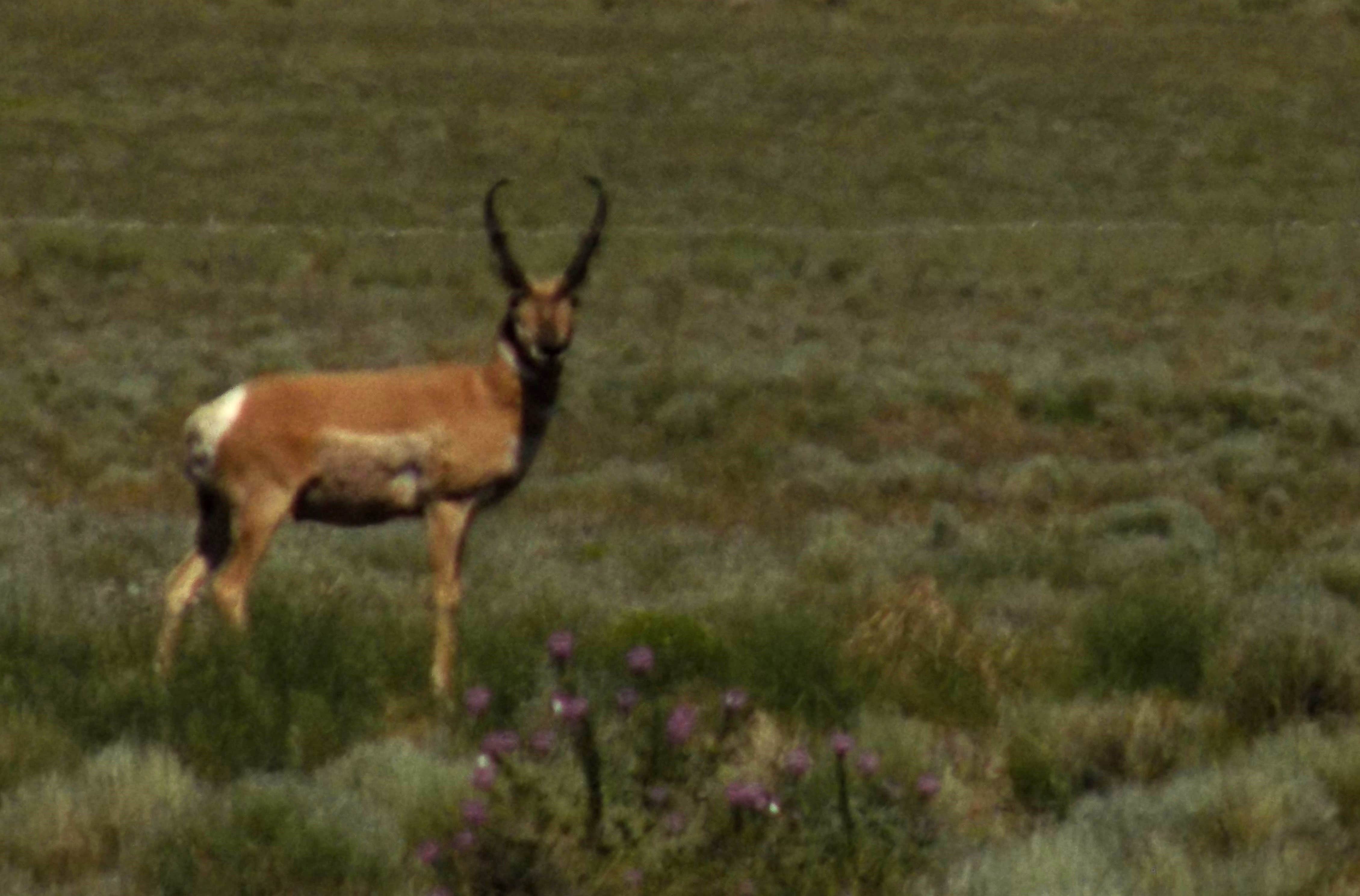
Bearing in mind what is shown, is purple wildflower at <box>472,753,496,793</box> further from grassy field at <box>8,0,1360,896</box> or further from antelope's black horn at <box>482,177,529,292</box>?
antelope's black horn at <box>482,177,529,292</box>

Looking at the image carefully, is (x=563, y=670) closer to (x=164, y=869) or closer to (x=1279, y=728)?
(x=164, y=869)

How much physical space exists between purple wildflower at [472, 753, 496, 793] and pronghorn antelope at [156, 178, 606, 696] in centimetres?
269

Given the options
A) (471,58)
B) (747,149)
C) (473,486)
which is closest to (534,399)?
(473,486)

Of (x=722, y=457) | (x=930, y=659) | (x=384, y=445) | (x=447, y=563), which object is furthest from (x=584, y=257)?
(x=722, y=457)

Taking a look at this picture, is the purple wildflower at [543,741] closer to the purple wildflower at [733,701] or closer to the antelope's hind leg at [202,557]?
the purple wildflower at [733,701]

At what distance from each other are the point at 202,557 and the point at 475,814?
13.2 feet

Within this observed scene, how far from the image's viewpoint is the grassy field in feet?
19.0

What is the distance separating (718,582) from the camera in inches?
404

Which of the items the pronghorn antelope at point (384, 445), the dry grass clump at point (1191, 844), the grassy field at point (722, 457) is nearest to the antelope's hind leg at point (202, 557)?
the pronghorn antelope at point (384, 445)

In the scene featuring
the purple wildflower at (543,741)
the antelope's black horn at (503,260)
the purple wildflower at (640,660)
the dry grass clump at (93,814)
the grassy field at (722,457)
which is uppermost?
the antelope's black horn at (503,260)

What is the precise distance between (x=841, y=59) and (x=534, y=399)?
4203 centimetres

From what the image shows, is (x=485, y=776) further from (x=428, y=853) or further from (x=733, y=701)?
(x=733, y=701)

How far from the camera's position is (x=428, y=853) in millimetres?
5016

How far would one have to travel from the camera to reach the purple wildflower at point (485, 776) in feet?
16.8
